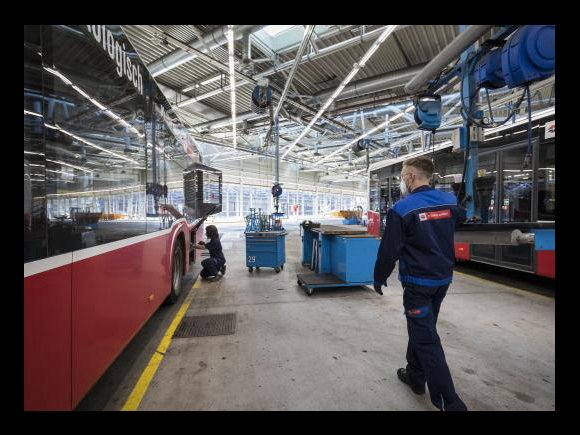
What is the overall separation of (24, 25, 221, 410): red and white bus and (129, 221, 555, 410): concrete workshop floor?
0.83 m

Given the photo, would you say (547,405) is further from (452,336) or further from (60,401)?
(60,401)

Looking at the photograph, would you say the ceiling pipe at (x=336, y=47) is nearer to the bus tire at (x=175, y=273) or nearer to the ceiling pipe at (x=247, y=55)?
the ceiling pipe at (x=247, y=55)

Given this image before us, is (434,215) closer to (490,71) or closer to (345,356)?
(345,356)

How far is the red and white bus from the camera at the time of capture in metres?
1.32

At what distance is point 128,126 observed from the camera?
255 cm

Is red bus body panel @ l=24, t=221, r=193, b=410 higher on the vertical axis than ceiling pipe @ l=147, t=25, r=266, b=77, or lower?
lower

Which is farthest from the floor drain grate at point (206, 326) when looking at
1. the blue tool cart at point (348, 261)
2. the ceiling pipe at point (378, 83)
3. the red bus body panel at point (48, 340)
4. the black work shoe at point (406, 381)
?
the ceiling pipe at point (378, 83)

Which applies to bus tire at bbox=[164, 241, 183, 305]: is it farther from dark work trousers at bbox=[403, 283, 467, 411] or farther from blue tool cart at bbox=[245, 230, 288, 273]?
dark work trousers at bbox=[403, 283, 467, 411]

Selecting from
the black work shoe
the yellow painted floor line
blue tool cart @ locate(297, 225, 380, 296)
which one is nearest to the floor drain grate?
the yellow painted floor line

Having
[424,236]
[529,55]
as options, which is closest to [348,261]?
[424,236]

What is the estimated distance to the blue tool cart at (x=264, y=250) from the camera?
6281 millimetres

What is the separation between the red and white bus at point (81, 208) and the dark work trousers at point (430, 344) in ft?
7.77

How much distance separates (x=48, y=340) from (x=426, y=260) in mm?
2457
